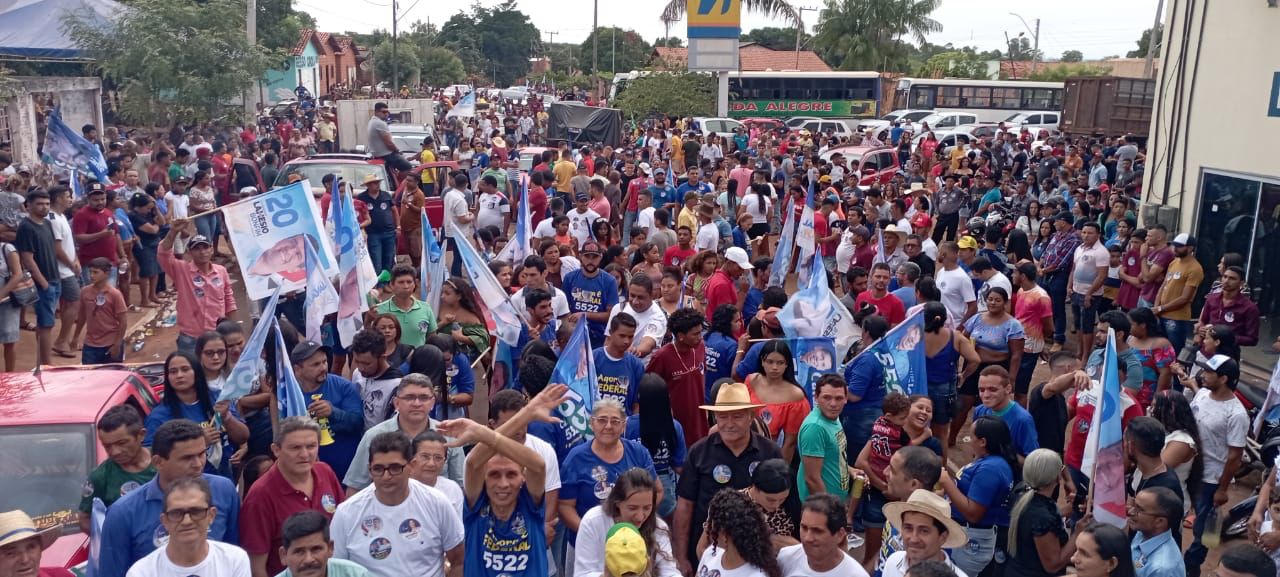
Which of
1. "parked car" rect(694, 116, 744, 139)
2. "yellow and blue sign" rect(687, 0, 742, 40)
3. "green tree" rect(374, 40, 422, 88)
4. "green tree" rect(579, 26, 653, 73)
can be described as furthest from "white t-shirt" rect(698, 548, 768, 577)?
"green tree" rect(579, 26, 653, 73)

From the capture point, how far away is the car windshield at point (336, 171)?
15.5m

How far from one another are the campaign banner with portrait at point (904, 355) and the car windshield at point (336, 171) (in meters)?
9.86

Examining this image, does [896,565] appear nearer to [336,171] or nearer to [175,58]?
[336,171]

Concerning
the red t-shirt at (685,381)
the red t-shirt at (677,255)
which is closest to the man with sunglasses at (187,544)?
the red t-shirt at (685,381)

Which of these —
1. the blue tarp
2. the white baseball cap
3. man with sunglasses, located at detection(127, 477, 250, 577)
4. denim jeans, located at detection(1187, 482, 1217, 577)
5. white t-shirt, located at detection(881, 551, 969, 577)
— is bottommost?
denim jeans, located at detection(1187, 482, 1217, 577)

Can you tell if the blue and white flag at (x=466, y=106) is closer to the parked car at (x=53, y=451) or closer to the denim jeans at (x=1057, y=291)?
the denim jeans at (x=1057, y=291)

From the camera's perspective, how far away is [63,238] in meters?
10.5

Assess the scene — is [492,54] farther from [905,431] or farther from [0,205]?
[905,431]

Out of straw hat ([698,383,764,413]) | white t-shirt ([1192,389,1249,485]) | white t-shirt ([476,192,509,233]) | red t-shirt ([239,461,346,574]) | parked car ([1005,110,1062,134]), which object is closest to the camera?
red t-shirt ([239,461,346,574])

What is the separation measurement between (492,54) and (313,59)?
19.3m

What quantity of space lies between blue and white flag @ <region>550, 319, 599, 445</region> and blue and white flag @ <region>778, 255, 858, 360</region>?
1845 millimetres

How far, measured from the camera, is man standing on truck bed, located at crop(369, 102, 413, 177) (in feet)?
60.6

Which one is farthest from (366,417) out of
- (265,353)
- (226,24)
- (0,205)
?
(226,24)

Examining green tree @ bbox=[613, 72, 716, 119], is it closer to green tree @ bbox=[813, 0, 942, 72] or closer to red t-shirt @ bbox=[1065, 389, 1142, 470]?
green tree @ bbox=[813, 0, 942, 72]
